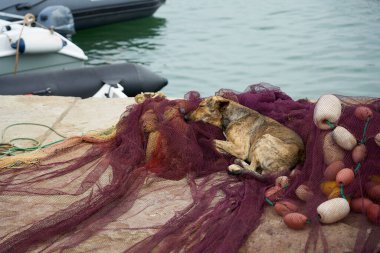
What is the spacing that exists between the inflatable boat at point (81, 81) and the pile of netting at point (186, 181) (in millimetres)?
3380

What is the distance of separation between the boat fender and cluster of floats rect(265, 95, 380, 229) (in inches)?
263

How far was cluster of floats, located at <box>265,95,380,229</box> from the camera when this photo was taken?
3221mm

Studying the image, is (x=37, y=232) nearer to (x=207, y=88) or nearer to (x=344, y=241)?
(x=344, y=241)

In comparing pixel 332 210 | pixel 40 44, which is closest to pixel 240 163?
pixel 332 210

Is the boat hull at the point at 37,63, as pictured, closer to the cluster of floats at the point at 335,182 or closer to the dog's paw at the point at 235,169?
the dog's paw at the point at 235,169

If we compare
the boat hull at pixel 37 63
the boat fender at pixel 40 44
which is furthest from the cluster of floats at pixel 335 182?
the boat hull at pixel 37 63

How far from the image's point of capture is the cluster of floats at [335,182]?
3221 millimetres

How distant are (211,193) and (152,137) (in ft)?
2.71

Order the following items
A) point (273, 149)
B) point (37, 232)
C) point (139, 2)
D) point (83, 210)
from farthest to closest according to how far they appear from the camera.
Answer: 1. point (139, 2)
2. point (273, 149)
3. point (83, 210)
4. point (37, 232)

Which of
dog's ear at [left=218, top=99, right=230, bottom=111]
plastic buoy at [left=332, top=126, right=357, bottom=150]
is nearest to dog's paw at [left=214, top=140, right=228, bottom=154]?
dog's ear at [left=218, top=99, right=230, bottom=111]

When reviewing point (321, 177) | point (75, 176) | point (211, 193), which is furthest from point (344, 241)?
point (75, 176)

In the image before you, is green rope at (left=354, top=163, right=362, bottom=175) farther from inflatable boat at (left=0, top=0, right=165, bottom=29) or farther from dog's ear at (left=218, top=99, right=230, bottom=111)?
inflatable boat at (left=0, top=0, right=165, bottom=29)

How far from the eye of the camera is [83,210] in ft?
11.8

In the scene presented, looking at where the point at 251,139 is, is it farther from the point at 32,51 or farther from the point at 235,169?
the point at 32,51
